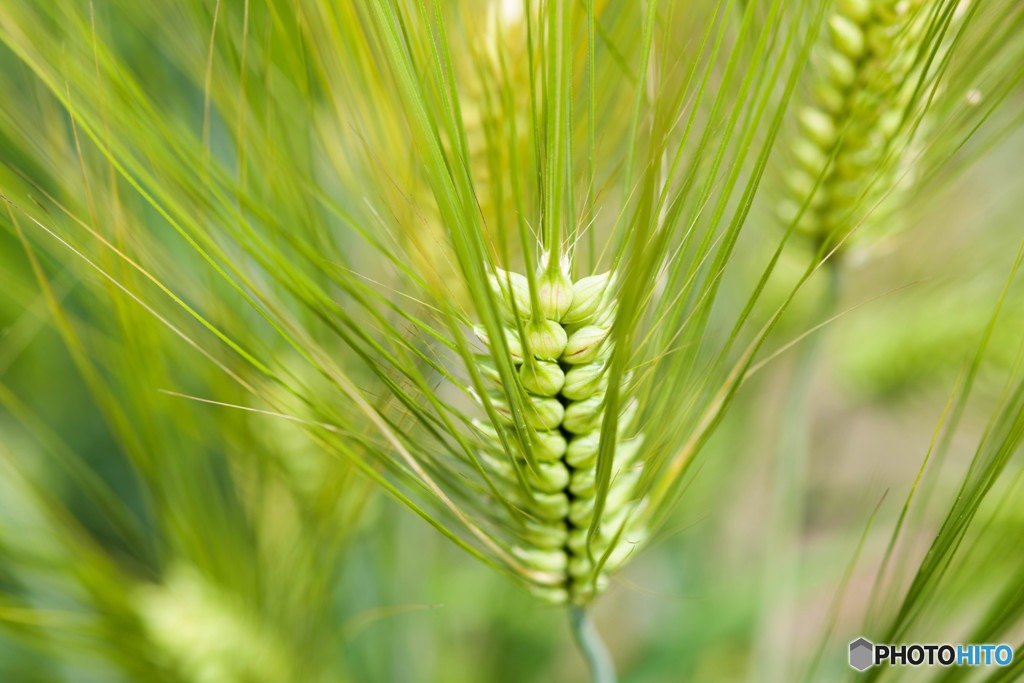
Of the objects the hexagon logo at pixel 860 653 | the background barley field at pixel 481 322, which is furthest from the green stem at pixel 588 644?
the hexagon logo at pixel 860 653

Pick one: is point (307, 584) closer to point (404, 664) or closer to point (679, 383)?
point (404, 664)

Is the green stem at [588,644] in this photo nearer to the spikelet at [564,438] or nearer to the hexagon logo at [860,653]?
the spikelet at [564,438]

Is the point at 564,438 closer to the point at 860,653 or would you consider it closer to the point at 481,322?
the point at 481,322

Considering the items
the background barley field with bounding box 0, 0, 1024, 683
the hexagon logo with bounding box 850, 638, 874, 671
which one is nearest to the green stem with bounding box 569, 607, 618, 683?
the background barley field with bounding box 0, 0, 1024, 683

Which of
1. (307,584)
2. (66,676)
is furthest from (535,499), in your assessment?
(66,676)

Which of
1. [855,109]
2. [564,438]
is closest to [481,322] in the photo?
[564,438]

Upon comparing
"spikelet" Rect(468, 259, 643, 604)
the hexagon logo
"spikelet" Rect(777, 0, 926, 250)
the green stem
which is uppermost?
"spikelet" Rect(777, 0, 926, 250)

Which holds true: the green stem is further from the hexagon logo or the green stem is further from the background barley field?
the hexagon logo
